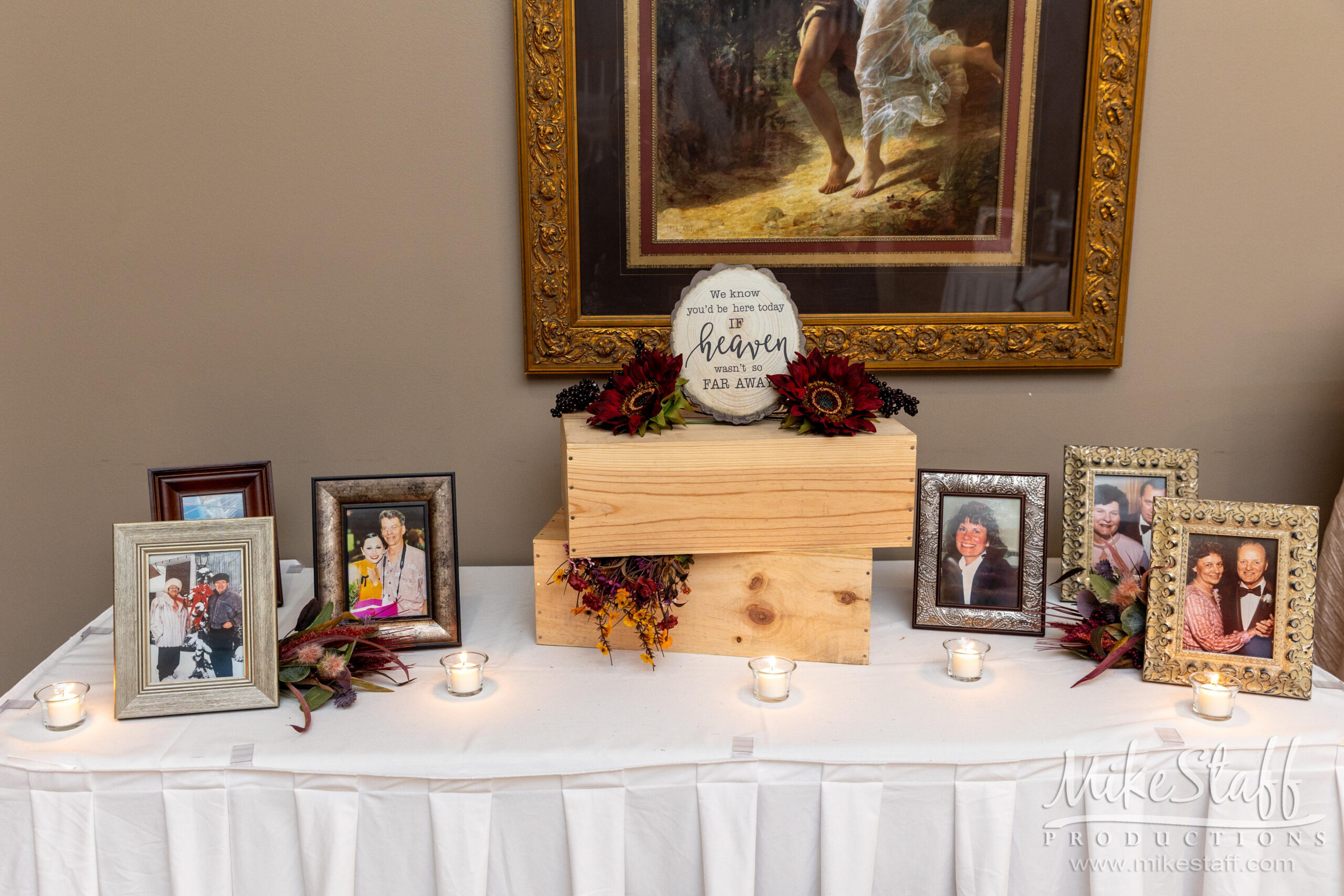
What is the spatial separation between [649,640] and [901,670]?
0.35 meters

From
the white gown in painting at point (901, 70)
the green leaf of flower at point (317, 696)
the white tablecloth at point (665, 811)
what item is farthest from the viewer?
the white gown in painting at point (901, 70)

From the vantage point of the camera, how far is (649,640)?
1095 mm

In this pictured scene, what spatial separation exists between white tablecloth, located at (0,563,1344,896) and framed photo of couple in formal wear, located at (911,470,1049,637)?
29 centimetres

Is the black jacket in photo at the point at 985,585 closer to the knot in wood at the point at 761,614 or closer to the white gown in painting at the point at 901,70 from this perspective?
the knot in wood at the point at 761,614

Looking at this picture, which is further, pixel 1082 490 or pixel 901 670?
pixel 1082 490

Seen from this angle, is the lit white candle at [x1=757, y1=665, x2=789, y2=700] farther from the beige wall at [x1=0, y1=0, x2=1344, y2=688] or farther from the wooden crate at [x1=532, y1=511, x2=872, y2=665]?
the beige wall at [x1=0, y1=0, x2=1344, y2=688]

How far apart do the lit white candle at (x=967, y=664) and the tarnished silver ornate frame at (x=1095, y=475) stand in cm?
30

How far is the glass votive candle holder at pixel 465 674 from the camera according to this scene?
1034 millimetres

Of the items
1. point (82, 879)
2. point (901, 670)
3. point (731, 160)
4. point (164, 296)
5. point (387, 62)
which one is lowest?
point (82, 879)

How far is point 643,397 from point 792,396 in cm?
21

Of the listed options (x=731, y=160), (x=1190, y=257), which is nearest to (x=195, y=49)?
(x=731, y=160)

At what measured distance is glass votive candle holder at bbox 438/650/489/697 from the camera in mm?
1034

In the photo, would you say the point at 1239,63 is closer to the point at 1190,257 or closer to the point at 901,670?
the point at 1190,257

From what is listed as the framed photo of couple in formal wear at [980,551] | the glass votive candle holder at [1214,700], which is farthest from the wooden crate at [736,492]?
the glass votive candle holder at [1214,700]
